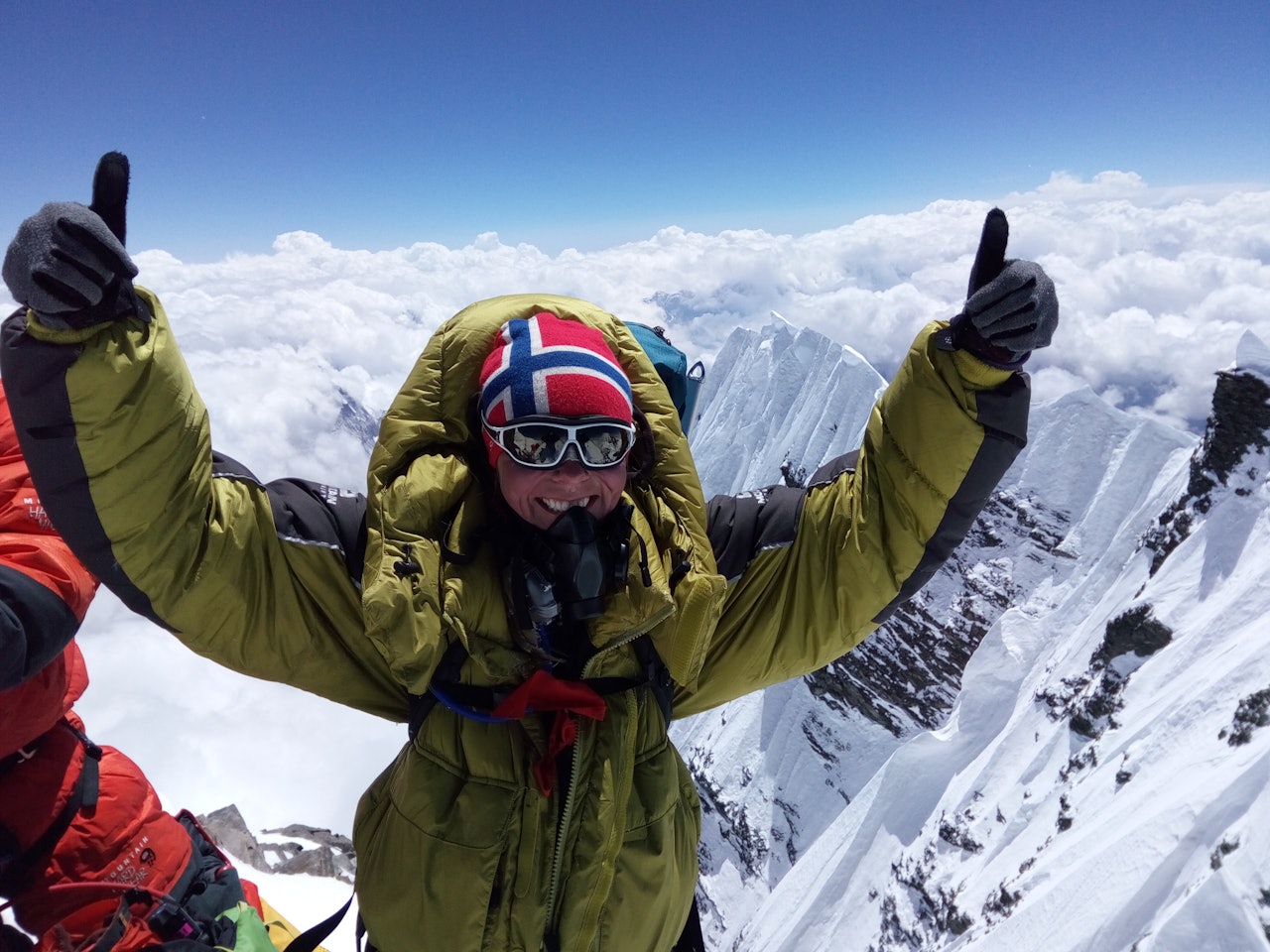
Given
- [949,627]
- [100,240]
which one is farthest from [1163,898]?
[949,627]

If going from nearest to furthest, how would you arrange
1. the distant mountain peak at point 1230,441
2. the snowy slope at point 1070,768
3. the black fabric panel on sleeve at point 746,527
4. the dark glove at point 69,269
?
the dark glove at point 69,269
the black fabric panel on sleeve at point 746,527
the snowy slope at point 1070,768
the distant mountain peak at point 1230,441

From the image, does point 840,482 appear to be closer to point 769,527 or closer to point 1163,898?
point 769,527

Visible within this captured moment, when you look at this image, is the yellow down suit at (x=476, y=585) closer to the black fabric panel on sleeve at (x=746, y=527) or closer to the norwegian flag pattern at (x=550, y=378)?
the black fabric panel on sleeve at (x=746, y=527)

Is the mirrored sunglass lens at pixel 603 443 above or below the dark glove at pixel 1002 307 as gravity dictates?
below

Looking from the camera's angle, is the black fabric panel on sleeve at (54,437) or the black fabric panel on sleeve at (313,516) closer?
the black fabric panel on sleeve at (54,437)

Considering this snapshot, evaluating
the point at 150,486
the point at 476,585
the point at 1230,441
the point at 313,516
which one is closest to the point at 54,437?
the point at 150,486

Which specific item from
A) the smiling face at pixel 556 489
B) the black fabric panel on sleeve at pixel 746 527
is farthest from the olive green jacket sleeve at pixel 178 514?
the black fabric panel on sleeve at pixel 746 527

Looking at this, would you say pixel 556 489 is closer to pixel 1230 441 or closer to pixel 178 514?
pixel 178 514
